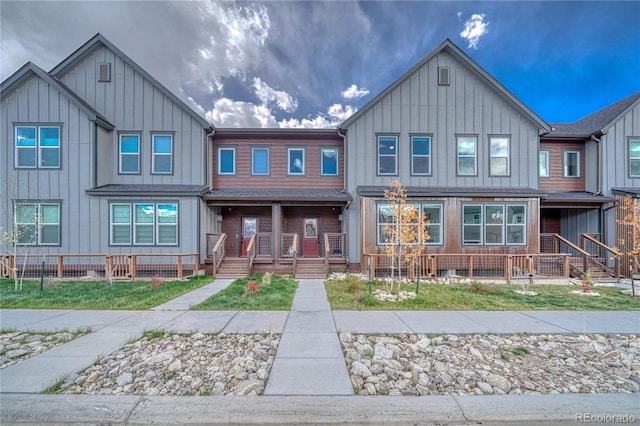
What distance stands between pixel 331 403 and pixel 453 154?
12176 millimetres

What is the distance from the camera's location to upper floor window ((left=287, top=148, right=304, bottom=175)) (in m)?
13.5

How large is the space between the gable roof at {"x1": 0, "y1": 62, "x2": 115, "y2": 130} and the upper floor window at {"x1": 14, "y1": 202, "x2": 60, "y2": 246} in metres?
4.08

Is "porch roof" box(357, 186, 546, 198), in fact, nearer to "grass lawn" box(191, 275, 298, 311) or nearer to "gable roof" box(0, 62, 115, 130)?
"grass lawn" box(191, 275, 298, 311)

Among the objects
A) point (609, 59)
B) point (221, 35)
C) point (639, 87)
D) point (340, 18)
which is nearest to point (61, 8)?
point (221, 35)

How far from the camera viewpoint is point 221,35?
53.8 feet

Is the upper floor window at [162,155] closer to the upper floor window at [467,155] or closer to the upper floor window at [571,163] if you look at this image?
the upper floor window at [467,155]

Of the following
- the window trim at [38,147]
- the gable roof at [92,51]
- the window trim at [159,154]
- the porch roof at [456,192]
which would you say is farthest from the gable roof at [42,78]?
the porch roof at [456,192]

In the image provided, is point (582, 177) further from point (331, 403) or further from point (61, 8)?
point (61, 8)

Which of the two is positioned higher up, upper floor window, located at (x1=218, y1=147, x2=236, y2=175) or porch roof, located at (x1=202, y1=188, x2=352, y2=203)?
upper floor window, located at (x1=218, y1=147, x2=236, y2=175)

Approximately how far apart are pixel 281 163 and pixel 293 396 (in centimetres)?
1159

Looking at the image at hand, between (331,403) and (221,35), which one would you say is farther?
(221,35)

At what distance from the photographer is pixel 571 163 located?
13.7 metres

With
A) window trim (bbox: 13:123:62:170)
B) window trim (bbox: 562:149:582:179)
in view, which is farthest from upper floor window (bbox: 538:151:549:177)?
window trim (bbox: 13:123:62:170)

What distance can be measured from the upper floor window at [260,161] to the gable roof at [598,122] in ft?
46.5
